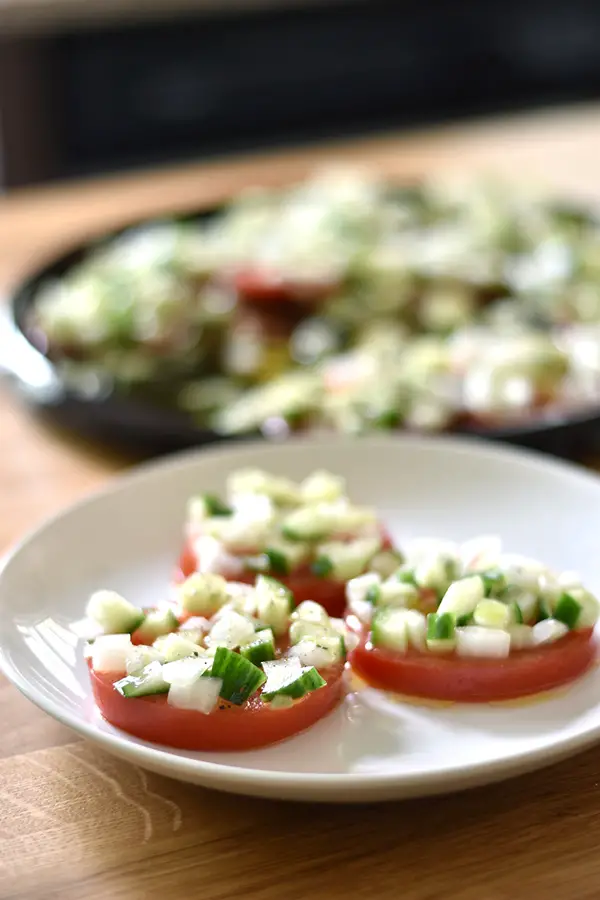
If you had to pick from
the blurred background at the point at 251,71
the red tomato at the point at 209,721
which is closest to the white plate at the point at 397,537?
the red tomato at the point at 209,721

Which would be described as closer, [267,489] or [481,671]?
[481,671]

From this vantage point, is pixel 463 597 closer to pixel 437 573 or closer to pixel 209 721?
pixel 437 573

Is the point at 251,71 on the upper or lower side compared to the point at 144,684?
upper

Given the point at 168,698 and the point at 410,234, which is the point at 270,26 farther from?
the point at 168,698

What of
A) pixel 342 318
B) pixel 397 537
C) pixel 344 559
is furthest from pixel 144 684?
pixel 342 318

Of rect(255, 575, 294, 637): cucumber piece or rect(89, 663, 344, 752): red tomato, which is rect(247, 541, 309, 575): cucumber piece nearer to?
rect(255, 575, 294, 637): cucumber piece

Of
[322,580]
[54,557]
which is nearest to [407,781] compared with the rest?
[322,580]

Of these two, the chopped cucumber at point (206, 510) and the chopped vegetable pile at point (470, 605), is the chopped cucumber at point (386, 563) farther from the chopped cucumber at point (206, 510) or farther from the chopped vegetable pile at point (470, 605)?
the chopped cucumber at point (206, 510)
